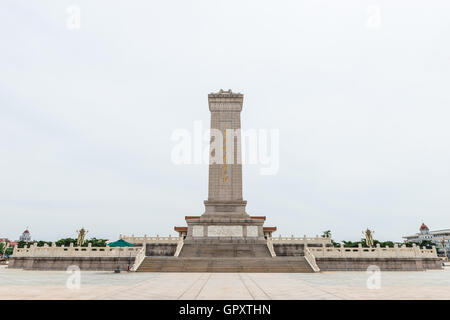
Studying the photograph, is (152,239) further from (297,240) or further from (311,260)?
(311,260)

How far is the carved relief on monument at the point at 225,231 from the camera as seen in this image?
34.7m

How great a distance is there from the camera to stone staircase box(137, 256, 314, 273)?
2081 cm

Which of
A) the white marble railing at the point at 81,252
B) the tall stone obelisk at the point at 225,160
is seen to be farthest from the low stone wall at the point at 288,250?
the white marble railing at the point at 81,252

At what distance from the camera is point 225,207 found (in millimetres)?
37344

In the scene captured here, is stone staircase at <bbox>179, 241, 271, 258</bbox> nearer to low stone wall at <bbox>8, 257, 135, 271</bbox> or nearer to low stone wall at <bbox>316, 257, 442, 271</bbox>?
low stone wall at <bbox>316, 257, 442, 271</bbox>

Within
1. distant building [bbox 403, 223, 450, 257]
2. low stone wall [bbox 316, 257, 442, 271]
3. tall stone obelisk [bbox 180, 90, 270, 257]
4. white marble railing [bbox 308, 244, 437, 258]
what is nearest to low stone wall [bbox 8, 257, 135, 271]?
tall stone obelisk [bbox 180, 90, 270, 257]

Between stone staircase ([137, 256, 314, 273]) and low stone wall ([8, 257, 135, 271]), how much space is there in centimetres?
186

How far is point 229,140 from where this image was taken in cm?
4056

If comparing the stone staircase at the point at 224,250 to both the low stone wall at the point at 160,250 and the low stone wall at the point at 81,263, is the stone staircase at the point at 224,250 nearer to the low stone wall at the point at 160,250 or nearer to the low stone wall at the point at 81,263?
the low stone wall at the point at 160,250

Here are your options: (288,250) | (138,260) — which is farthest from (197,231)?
(138,260)

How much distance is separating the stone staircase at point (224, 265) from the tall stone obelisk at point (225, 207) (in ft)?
17.1
